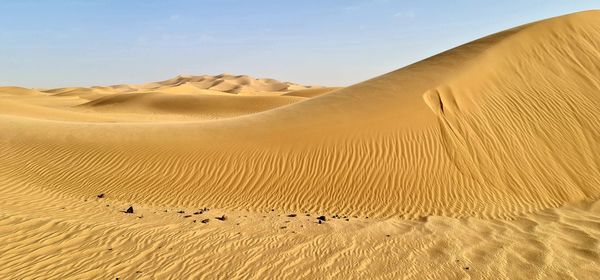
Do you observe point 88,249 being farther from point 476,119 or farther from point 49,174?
point 476,119

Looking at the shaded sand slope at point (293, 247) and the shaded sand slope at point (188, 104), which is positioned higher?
the shaded sand slope at point (188, 104)

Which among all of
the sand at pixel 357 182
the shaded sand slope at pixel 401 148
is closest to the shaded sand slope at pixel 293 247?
the sand at pixel 357 182

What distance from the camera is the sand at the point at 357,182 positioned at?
18.1 feet

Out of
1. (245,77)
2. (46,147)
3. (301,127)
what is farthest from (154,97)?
(245,77)

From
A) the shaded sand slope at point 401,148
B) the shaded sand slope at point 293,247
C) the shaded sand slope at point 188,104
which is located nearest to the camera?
the shaded sand slope at point 293,247

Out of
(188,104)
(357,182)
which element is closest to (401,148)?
(357,182)

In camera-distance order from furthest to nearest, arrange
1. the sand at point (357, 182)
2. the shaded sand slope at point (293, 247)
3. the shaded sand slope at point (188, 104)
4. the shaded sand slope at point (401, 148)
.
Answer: the shaded sand slope at point (188, 104), the shaded sand slope at point (401, 148), the sand at point (357, 182), the shaded sand slope at point (293, 247)

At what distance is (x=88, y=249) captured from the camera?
18.9 ft

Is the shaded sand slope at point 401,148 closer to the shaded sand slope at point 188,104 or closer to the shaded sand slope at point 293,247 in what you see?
the shaded sand slope at point 293,247

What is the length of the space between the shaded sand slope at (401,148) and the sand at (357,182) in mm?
55

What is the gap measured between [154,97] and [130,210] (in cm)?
3833

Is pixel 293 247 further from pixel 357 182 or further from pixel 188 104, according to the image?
pixel 188 104

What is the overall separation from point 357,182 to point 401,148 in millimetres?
1905

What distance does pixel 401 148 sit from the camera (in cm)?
1047
